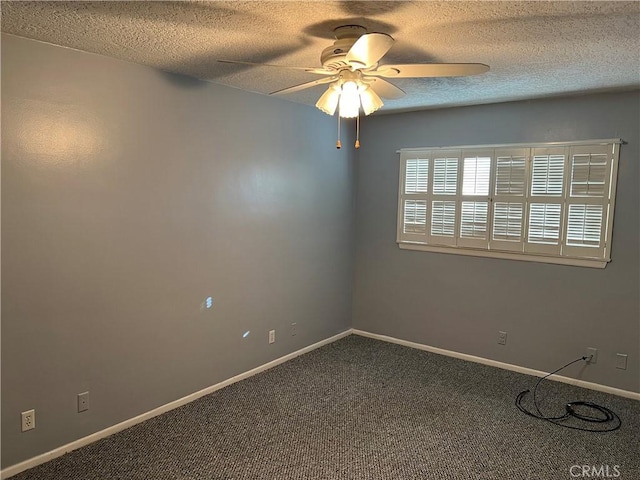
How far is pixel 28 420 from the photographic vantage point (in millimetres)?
2578

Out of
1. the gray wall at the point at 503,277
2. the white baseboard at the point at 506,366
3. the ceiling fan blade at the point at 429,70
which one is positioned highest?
the ceiling fan blade at the point at 429,70

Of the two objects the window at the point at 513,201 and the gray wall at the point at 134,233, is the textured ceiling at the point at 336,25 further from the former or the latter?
the window at the point at 513,201

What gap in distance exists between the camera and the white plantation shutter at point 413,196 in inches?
179

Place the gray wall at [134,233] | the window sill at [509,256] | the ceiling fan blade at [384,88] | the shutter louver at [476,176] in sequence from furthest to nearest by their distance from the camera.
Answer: the shutter louver at [476,176] → the window sill at [509,256] → the gray wall at [134,233] → the ceiling fan blade at [384,88]

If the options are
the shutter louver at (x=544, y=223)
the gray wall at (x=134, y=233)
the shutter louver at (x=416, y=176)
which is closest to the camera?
the gray wall at (x=134, y=233)

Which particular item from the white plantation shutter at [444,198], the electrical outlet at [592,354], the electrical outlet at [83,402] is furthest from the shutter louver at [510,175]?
the electrical outlet at [83,402]

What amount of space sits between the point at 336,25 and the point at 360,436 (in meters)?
2.44

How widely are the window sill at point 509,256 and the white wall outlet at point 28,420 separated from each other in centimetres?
339

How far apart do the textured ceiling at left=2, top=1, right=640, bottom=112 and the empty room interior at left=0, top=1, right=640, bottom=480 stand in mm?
20

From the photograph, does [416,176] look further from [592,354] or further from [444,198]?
[592,354]

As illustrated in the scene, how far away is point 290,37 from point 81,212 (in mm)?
1585

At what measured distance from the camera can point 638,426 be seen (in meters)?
3.18

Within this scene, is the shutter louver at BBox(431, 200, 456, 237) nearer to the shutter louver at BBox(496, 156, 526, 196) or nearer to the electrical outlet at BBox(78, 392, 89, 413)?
the shutter louver at BBox(496, 156, 526, 196)

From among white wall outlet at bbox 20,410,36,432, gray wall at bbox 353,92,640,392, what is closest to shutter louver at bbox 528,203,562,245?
gray wall at bbox 353,92,640,392
